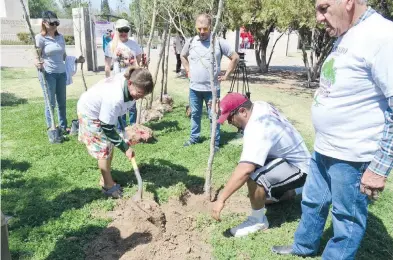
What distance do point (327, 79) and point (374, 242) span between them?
175 cm

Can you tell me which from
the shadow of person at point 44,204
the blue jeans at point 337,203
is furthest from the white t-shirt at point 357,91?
the shadow of person at point 44,204

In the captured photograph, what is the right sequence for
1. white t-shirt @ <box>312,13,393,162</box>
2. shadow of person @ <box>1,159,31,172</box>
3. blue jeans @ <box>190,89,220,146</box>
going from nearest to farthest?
white t-shirt @ <box>312,13,393,162</box>
shadow of person @ <box>1,159,31,172</box>
blue jeans @ <box>190,89,220,146</box>

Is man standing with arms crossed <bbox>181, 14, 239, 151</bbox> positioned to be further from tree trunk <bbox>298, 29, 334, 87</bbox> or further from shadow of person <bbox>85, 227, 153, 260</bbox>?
tree trunk <bbox>298, 29, 334, 87</bbox>

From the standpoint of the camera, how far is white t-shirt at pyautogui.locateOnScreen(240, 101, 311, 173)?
2.78 meters

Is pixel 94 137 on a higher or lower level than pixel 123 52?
lower

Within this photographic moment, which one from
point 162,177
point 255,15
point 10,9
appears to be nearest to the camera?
point 162,177

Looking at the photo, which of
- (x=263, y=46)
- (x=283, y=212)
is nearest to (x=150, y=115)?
(x=283, y=212)

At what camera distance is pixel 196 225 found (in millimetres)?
3350

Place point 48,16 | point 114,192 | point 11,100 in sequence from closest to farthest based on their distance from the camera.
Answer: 1. point 114,192
2. point 48,16
3. point 11,100

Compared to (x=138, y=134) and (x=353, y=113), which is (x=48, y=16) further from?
(x=353, y=113)

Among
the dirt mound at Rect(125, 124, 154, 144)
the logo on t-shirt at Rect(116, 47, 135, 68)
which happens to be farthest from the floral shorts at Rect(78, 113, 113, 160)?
the logo on t-shirt at Rect(116, 47, 135, 68)

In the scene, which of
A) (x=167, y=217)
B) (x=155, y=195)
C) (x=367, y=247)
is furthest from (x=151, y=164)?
(x=367, y=247)

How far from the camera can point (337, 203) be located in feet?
7.63

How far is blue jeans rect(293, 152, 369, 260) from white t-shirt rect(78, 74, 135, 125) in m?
1.85
